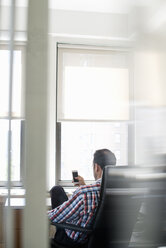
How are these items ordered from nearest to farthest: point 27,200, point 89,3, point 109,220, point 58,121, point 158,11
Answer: point 27,200 < point 158,11 < point 109,220 < point 89,3 < point 58,121

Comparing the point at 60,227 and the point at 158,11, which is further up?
the point at 158,11

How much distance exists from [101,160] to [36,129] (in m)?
1.01

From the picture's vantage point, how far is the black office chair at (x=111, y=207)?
3.49 ft

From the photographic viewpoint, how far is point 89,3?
85.4 inches

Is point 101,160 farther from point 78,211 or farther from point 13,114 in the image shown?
point 13,114

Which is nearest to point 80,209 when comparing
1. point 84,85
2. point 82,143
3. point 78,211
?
point 78,211

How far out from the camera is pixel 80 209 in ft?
4.24

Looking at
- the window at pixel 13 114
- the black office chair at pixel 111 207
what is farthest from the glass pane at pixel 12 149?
the black office chair at pixel 111 207

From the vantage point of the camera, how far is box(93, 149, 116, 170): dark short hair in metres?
1.49

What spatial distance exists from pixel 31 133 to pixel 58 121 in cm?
193

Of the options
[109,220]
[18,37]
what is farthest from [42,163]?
[109,220]

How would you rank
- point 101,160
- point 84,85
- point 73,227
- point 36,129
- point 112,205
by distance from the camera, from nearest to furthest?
point 36,129 < point 112,205 < point 73,227 < point 101,160 < point 84,85

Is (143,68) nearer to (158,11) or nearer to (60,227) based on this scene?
(158,11)

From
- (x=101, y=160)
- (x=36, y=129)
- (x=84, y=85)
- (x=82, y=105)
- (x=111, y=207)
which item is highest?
(x=84, y=85)
